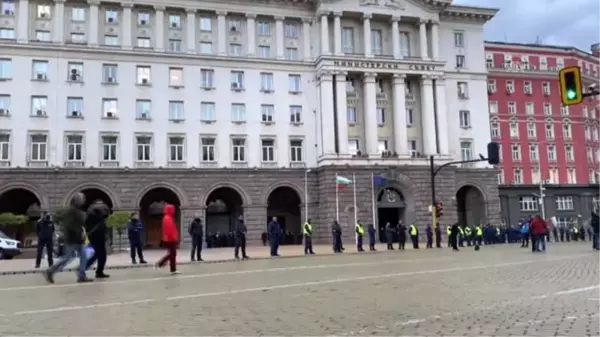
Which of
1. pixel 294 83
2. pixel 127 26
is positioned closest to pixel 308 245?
pixel 294 83

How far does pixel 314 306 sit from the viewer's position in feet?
30.3

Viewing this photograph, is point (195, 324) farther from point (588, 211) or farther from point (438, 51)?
point (588, 211)

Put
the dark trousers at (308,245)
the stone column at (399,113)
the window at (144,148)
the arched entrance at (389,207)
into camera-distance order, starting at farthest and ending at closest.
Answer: the stone column at (399,113), the arched entrance at (389,207), the window at (144,148), the dark trousers at (308,245)

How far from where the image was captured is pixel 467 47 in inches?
2200

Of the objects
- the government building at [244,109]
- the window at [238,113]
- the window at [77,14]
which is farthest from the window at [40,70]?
the window at [238,113]

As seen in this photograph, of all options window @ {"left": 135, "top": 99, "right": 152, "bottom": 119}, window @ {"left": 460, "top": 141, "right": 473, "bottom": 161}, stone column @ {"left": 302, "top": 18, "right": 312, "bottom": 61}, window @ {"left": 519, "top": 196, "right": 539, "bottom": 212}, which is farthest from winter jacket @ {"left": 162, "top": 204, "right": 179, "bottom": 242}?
window @ {"left": 519, "top": 196, "right": 539, "bottom": 212}

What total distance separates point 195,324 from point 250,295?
324cm

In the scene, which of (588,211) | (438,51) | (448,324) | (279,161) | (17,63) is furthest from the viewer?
(588,211)

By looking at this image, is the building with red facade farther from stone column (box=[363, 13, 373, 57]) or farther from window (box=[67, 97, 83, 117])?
window (box=[67, 97, 83, 117])

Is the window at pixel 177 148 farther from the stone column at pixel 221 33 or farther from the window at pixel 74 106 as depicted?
the stone column at pixel 221 33

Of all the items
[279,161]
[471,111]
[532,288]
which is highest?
[471,111]

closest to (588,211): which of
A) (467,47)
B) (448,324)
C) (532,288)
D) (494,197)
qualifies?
(494,197)

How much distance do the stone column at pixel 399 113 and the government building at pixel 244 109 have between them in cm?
13

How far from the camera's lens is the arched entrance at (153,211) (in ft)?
160
